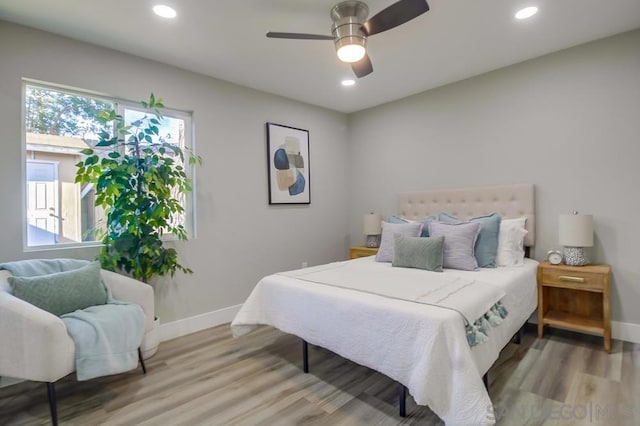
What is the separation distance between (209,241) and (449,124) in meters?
3.09

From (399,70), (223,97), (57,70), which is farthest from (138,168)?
(399,70)

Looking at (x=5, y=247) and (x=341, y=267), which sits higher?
(x=5, y=247)

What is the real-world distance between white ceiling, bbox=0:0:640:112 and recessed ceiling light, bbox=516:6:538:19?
0.17 ft

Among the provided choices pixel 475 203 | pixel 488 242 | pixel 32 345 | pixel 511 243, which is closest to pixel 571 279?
pixel 511 243

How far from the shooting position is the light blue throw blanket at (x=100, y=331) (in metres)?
1.94

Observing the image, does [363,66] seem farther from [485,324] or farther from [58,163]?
[58,163]

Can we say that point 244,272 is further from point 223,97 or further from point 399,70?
point 399,70

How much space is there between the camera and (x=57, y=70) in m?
2.64

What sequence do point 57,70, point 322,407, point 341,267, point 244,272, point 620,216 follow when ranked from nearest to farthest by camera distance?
point 322,407 < point 57,70 < point 620,216 < point 341,267 < point 244,272

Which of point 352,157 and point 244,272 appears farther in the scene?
point 352,157

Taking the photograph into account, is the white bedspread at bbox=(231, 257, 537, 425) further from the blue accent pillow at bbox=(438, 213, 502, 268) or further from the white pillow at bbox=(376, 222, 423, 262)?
the white pillow at bbox=(376, 222, 423, 262)

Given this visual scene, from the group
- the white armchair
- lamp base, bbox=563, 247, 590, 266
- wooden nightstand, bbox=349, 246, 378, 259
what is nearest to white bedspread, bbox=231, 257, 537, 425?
lamp base, bbox=563, 247, 590, 266

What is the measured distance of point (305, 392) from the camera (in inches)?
86.7

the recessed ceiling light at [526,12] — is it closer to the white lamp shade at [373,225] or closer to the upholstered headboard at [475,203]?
the upholstered headboard at [475,203]
